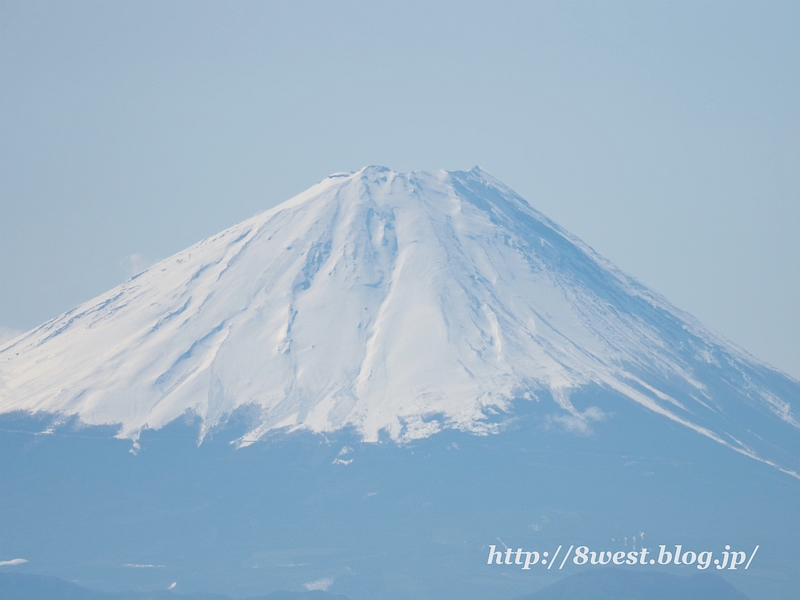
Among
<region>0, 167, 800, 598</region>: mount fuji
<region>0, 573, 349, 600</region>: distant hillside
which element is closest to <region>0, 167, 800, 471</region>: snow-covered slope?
<region>0, 167, 800, 598</region>: mount fuji

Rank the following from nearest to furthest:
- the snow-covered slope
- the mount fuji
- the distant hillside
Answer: the distant hillside < the mount fuji < the snow-covered slope

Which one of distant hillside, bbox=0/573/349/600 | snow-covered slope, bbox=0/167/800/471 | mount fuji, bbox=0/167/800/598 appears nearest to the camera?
distant hillside, bbox=0/573/349/600

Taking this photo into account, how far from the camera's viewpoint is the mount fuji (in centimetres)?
9200

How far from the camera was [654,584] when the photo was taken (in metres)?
77.1

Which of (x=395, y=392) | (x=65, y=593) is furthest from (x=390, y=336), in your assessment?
(x=65, y=593)

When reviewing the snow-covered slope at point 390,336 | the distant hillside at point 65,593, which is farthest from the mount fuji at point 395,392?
the distant hillside at point 65,593

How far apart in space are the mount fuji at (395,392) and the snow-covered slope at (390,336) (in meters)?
0.17

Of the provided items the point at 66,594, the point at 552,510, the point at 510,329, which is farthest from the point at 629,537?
the point at 66,594

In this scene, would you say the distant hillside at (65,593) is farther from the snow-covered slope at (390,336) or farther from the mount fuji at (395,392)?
the snow-covered slope at (390,336)

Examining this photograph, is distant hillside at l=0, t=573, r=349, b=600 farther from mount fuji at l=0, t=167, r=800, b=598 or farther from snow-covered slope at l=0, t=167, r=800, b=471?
snow-covered slope at l=0, t=167, r=800, b=471

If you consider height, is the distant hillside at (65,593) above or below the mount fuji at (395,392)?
below

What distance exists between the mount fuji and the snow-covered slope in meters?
0.17

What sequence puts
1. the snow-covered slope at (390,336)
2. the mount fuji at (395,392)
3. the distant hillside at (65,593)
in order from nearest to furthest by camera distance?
the distant hillside at (65,593) → the mount fuji at (395,392) → the snow-covered slope at (390,336)

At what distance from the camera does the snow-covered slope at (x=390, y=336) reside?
98.4 meters
